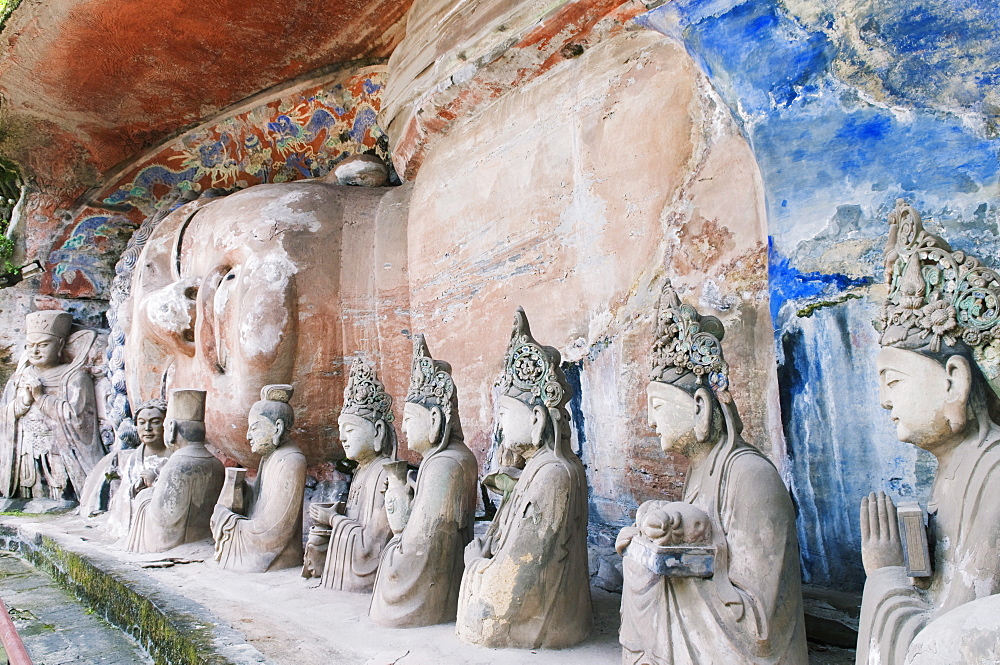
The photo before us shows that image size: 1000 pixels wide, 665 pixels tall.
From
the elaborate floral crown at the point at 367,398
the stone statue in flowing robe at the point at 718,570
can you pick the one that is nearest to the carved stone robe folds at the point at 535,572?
the stone statue in flowing robe at the point at 718,570

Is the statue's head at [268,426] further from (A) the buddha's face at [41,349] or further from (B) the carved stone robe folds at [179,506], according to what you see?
(A) the buddha's face at [41,349]

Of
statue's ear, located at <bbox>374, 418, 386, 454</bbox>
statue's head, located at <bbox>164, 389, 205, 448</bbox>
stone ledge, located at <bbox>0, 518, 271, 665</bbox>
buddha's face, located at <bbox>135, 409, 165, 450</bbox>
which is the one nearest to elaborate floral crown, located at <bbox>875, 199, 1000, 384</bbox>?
stone ledge, located at <bbox>0, 518, 271, 665</bbox>

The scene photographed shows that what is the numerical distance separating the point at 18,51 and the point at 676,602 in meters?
8.38

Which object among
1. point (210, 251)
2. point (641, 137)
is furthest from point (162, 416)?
point (641, 137)

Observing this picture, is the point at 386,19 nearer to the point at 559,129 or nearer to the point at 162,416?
the point at 559,129

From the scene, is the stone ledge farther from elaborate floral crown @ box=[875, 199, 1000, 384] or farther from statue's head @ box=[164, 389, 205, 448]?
elaborate floral crown @ box=[875, 199, 1000, 384]

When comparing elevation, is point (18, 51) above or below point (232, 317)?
above

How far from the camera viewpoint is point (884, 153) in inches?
137

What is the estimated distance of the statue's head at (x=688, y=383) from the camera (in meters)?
2.82

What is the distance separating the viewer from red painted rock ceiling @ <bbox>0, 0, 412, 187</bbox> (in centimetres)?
757

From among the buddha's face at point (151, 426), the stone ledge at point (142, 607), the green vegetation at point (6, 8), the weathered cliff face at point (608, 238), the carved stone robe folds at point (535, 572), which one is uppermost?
the green vegetation at point (6, 8)

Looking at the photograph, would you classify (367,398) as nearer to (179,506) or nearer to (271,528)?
(271,528)

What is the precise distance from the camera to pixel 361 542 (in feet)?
14.5

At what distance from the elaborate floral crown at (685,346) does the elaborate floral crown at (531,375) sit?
24.0 inches
